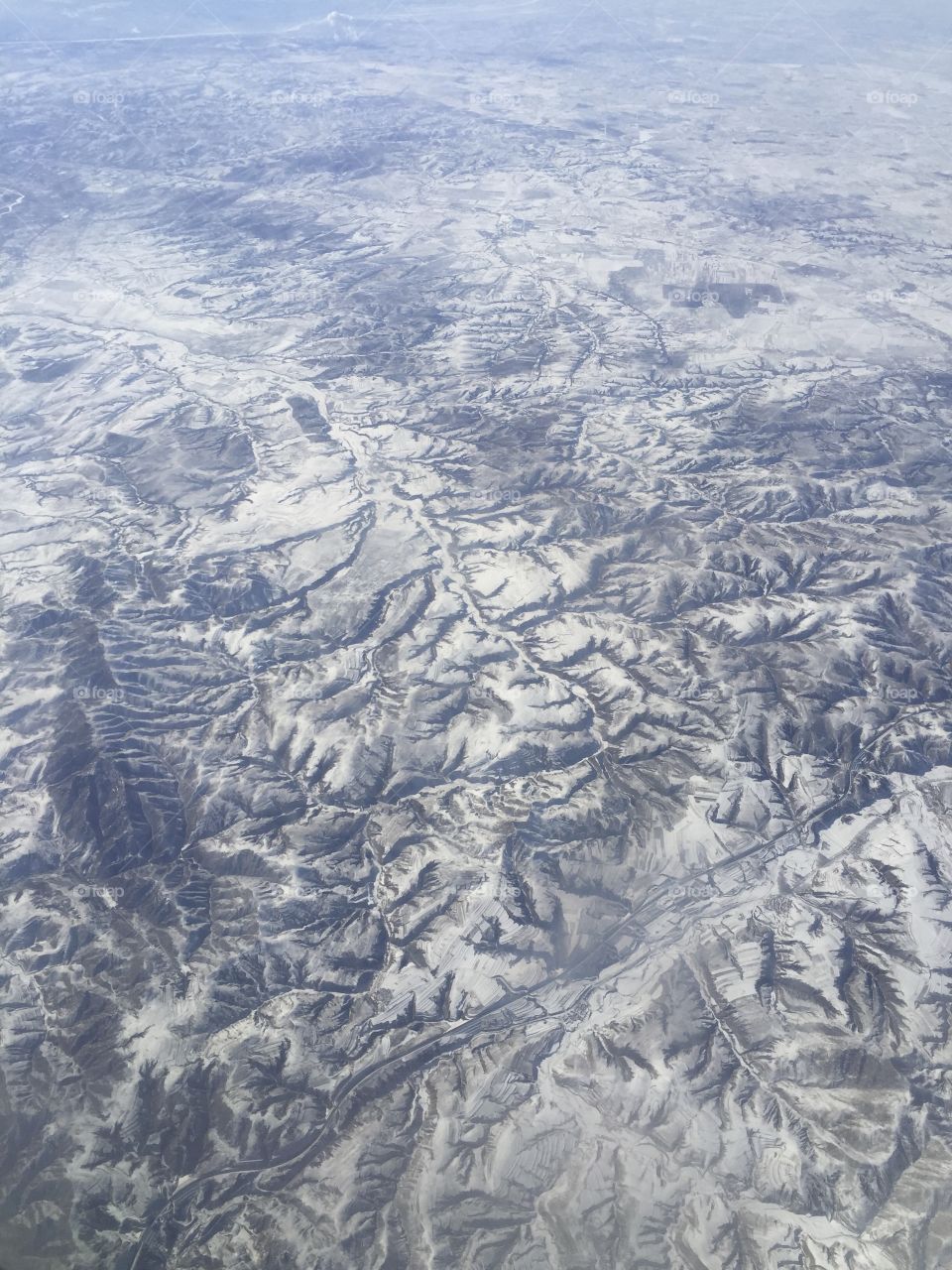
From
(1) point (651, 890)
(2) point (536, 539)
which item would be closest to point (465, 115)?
(2) point (536, 539)

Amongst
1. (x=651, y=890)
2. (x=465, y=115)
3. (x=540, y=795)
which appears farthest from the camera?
(x=465, y=115)

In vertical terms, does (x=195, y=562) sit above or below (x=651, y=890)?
above

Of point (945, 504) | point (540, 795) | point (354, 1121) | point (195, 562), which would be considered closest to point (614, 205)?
point (945, 504)

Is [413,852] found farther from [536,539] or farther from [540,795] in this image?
[536,539]

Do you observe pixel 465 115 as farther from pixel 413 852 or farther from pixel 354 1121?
pixel 354 1121

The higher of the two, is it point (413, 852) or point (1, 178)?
point (1, 178)

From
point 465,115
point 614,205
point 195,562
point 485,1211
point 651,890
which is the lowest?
point 485,1211

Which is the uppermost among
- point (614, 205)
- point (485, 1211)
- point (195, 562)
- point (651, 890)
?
point (614, 205)

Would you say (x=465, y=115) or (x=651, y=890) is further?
(x=465, y=115)

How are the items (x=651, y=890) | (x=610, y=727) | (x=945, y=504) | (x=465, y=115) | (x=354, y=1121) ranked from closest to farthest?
(x=354, y=1121) → (x=651, y=890) → (x=610, y=727) → (x=945, y=504) → (x=465, y=115)
